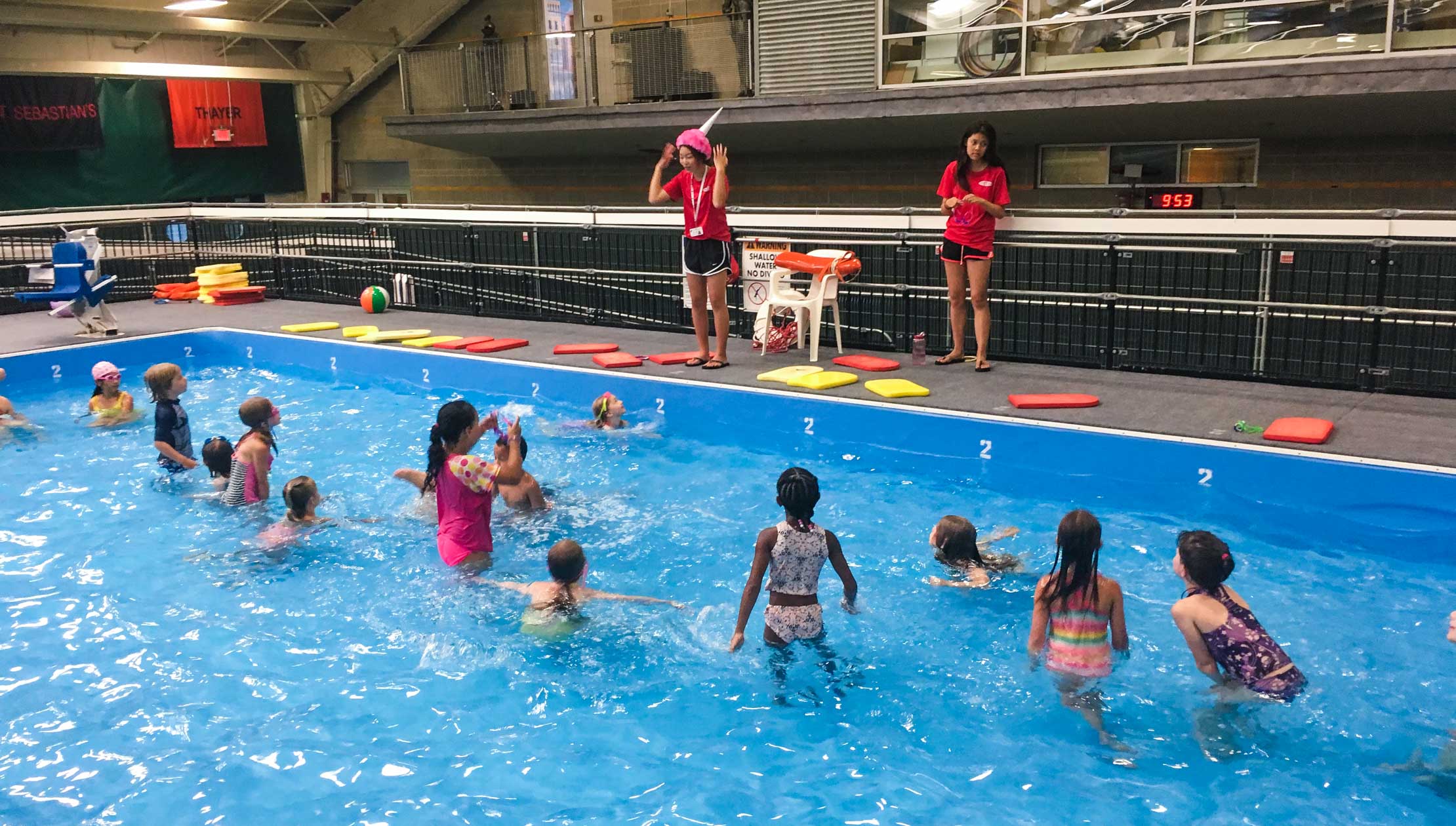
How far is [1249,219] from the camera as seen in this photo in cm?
820

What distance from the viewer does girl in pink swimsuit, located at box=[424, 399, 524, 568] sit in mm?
5027

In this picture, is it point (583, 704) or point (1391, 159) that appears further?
point (1391, 159)

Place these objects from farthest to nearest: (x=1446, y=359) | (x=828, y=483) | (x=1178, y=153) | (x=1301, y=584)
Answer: (x=1178, y=153), (x=1446, y=359), (x=828, y=483), (x=1301, y=584)

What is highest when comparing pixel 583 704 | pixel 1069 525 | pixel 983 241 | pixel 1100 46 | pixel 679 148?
pixel 1100 46

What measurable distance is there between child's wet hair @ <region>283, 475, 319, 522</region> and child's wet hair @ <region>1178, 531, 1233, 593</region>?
441 centimetres

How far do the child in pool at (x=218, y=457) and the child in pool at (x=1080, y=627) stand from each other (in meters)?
4.68

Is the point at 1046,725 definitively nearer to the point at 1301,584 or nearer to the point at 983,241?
the point at 1301,584

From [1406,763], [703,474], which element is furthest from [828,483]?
[1406,763]

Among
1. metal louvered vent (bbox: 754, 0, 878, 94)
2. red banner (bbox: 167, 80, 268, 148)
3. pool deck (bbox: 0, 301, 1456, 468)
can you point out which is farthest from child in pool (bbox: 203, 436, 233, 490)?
red banner (bbox: 167, 80, 268, 148)

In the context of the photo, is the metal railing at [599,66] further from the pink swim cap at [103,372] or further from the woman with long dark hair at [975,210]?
the pink swim cap at [103,372]

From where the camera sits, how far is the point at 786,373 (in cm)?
852

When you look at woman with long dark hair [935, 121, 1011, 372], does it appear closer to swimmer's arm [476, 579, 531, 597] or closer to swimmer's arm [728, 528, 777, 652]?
swimmer's arm [476, 579, 531, 597]

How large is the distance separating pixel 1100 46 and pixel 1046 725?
10.4 meters

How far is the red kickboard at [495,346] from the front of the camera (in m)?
9.97
